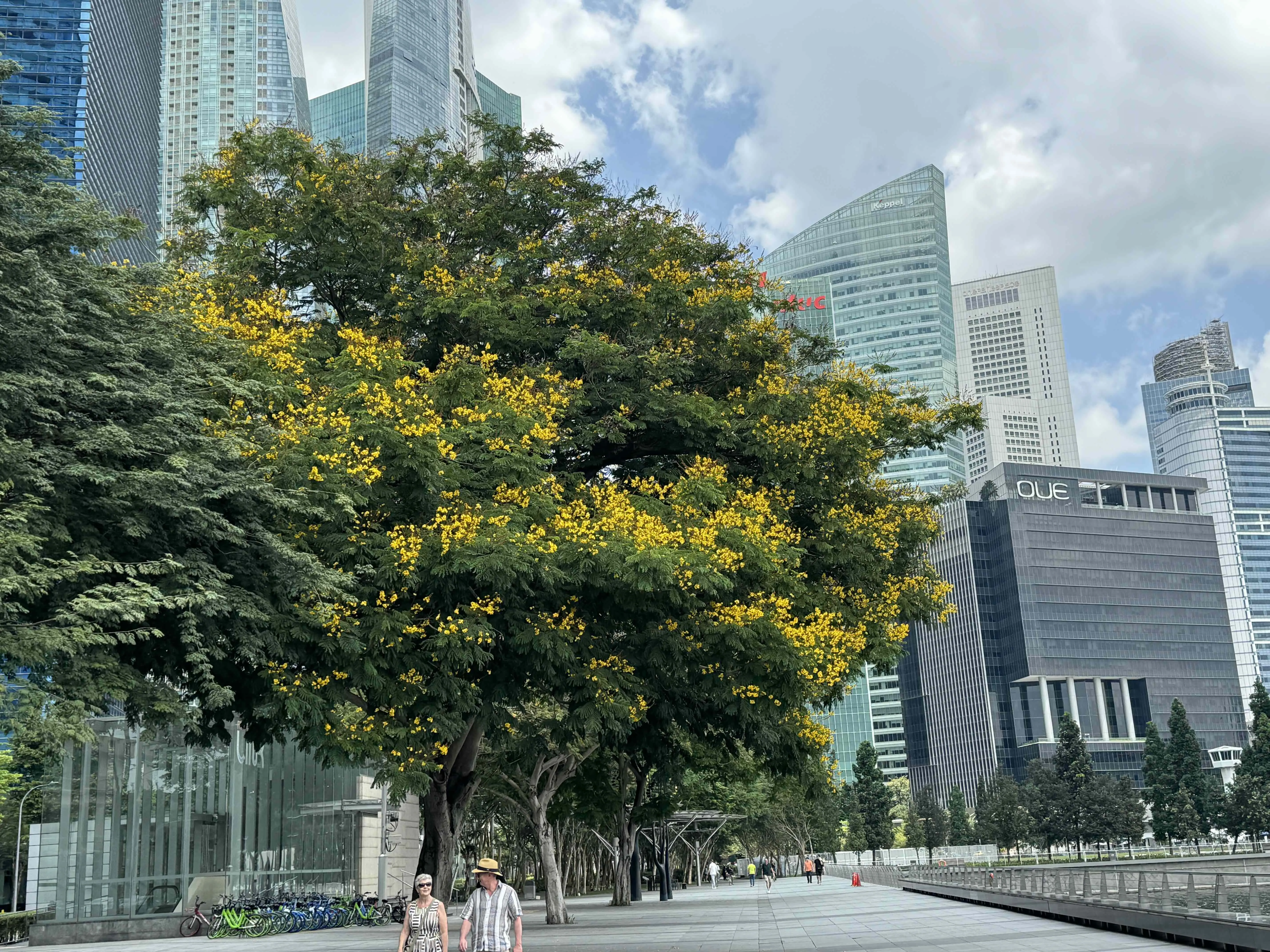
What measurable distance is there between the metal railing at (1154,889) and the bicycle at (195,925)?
19.3m

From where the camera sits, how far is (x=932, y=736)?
156 meters

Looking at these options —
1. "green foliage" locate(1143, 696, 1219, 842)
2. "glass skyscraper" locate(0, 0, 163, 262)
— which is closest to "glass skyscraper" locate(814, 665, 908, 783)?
"green foliage" locate(1143, 696, 1219, 842)

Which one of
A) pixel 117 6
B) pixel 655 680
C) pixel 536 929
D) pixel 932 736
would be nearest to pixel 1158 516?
pixel 932 736

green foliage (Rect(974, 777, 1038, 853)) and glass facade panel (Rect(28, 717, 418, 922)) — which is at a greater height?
glass facade panel (Rect(28, 717, 418, 922))

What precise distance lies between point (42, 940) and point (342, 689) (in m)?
17.2

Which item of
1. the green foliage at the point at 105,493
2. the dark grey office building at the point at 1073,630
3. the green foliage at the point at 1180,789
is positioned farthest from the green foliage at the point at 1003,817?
the green foliage at the point at 105,493

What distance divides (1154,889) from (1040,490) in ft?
450

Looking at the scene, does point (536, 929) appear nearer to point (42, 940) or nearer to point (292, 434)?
point (42, 940)

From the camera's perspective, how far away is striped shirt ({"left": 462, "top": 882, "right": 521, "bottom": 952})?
10.6 meters

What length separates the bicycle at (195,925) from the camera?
28.6 m

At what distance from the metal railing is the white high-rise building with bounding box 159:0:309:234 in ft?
596

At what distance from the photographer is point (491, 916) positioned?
35.0 ft

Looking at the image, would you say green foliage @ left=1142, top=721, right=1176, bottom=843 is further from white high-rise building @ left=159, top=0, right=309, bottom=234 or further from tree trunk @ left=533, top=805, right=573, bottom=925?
white high-rise building @ left=159, top=0, right=309, bottom=234

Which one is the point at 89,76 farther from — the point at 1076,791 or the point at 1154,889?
the point at 1154,889
